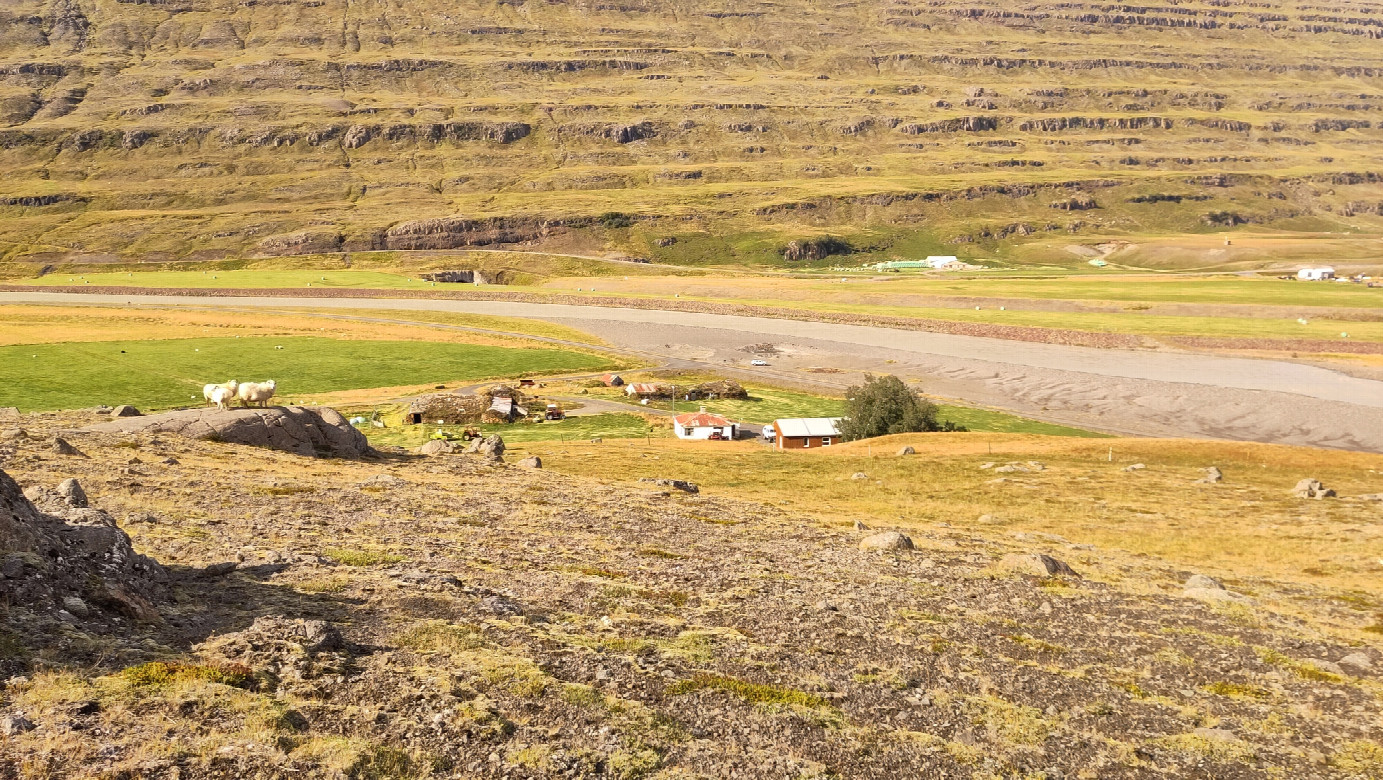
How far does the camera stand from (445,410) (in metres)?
82.8

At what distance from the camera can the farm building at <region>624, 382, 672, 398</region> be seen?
94.2 metres

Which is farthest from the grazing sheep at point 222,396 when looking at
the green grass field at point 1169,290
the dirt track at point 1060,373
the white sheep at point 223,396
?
the green grass field at point 1169,290

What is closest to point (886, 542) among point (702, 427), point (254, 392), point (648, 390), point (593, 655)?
point (593, 655)

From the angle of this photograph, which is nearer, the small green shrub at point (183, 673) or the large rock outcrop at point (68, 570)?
the small green shrub at point (183, 673)

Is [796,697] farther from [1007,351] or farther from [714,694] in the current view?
[1007,351]

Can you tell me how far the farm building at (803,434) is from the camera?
7519cm

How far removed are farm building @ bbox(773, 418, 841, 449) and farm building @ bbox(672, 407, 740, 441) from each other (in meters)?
3.91

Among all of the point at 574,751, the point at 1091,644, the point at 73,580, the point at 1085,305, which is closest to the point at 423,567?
the point at 73,580

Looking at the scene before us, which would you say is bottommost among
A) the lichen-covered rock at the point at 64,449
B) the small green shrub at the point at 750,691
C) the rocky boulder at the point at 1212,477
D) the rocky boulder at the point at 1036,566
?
the rocky boulder at the point at 1212,477

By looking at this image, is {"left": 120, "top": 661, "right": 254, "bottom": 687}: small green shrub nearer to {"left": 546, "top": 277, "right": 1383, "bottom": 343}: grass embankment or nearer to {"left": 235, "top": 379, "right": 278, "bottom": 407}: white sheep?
{"left": 235, "top": 379, "right": 278, "bottom": 407}: white sheep

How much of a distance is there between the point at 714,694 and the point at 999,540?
22378mm

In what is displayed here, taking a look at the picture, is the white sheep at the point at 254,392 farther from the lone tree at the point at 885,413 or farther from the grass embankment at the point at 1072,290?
the grass embankment at the point at 1072,290

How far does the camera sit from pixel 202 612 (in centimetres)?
1720

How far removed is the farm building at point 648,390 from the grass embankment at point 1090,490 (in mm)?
21743
